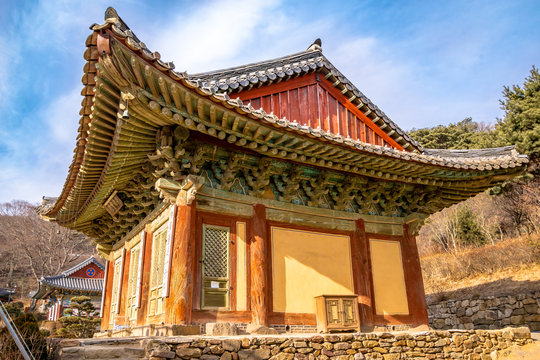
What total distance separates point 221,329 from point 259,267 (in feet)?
4.86

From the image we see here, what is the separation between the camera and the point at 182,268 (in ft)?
23.6

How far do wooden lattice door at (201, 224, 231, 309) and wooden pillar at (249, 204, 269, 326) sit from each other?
507 mm

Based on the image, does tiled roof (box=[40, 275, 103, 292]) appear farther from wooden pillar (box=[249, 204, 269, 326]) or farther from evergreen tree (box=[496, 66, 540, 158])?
evergreen tree (box=[496, 66, 540, 158])

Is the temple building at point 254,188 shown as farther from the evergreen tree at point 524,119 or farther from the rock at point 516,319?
the evergreen tree at point 524,119

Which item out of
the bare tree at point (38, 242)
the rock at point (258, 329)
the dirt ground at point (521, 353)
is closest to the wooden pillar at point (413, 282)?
the dirt ground at point (521, 353)

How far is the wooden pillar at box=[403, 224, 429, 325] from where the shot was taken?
398 inches

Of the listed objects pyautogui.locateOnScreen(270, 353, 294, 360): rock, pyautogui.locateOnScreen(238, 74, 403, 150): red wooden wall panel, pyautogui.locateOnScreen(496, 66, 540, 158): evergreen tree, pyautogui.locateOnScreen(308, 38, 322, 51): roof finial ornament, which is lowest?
pyautogui.locateOnScreen(270, 353, 294, 360): rock

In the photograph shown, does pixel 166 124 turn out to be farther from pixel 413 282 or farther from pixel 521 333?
pixel 521 333

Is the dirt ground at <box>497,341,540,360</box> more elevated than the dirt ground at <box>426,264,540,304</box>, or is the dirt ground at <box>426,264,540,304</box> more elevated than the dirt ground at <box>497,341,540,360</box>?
the dirt ground at <box>426,264,540,304</box>

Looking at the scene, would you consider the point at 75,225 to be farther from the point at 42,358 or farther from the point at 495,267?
the point at 495,267

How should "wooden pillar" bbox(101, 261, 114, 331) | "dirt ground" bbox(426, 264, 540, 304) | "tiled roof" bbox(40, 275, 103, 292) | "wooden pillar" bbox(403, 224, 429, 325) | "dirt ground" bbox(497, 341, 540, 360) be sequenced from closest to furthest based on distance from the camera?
1. "dirt ground" bbox(497, 341, 540, 360)
2. "wooden pillar" bbox(403, 224, 429, 325)
3. "wooden pillar" bbox(101, 261, 114, 331)
4. "dirt ground" bbox(426, 264, 540, 304)
5. "tiled roof" bbox(40, 275, 103, 292)

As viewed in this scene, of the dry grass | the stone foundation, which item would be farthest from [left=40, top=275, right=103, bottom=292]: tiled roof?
the stone foundation

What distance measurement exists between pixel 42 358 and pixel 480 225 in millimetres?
25269

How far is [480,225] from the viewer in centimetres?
2584
